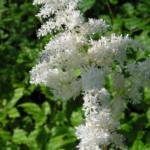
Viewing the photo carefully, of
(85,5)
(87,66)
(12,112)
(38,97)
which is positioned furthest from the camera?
(38,97)

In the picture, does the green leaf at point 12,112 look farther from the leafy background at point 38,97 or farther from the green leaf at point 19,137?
the green leaf at point 19,137

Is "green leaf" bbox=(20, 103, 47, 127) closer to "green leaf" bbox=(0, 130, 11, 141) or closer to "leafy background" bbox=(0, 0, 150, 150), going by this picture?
"leafy background" bbox=(0, 0, 150, 150)

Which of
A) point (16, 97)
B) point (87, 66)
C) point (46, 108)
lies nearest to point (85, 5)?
point (46, 108)

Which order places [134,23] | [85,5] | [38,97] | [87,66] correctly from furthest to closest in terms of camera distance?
[38,97]
[134,23]
[85,5]
[87,66]

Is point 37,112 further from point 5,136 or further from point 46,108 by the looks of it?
point 5,136

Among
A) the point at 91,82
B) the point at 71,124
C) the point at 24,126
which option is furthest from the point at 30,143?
the point at 91,82

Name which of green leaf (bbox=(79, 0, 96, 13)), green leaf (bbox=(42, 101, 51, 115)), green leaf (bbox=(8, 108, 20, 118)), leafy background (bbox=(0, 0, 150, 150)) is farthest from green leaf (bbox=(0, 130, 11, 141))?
green leaf (bbox=(79, 0, 96, 13))

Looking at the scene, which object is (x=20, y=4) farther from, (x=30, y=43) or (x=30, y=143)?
(x=30, y=143)
